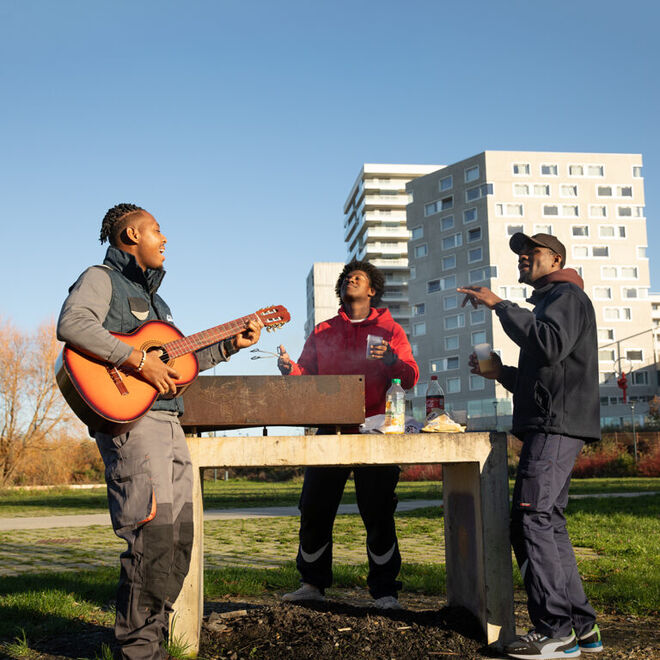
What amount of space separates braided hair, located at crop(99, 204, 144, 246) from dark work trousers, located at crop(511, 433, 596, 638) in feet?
8.11

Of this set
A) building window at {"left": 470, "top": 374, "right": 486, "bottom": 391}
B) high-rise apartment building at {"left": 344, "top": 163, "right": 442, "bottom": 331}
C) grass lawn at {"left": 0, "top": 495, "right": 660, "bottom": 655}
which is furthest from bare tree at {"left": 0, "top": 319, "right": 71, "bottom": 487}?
high-rise apartment building at {"left": 344, "top": 163, "right": 442, "bottom": 331}

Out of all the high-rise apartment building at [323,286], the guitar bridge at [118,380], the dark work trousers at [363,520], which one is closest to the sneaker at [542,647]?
the dark work trousers at [363,520]

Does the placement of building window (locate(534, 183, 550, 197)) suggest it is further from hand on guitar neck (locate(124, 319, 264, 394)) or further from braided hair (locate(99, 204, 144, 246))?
hand on guitar neck (locate(124, 319, 264, 394))

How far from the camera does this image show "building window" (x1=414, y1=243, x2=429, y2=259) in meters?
92.4

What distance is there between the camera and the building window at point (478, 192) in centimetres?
8588

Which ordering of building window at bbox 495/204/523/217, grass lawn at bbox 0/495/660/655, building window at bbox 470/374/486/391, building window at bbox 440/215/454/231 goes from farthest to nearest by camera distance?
1. building window at bbox 440/215/454/231
2. building window at bbox 495/204/523/217
3. building window at bbox 470/374/486/391
4. grass lawn at bbox 0/495/660/655

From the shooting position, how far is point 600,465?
107 ft

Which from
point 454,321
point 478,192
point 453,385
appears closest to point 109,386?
point 453,385

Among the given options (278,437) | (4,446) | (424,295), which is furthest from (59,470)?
(424,295)

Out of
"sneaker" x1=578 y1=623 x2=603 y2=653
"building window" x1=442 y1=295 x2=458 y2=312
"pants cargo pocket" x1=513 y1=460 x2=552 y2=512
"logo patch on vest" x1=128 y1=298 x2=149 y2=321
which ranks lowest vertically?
"sneaker" x1=578 y1=623 x2=603 y2=653

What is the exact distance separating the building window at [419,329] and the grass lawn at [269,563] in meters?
76.5

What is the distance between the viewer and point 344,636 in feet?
14.0

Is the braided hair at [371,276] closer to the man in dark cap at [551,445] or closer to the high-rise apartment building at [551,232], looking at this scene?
the man in dark cap at [551,445]

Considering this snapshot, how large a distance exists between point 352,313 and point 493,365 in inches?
55.2
